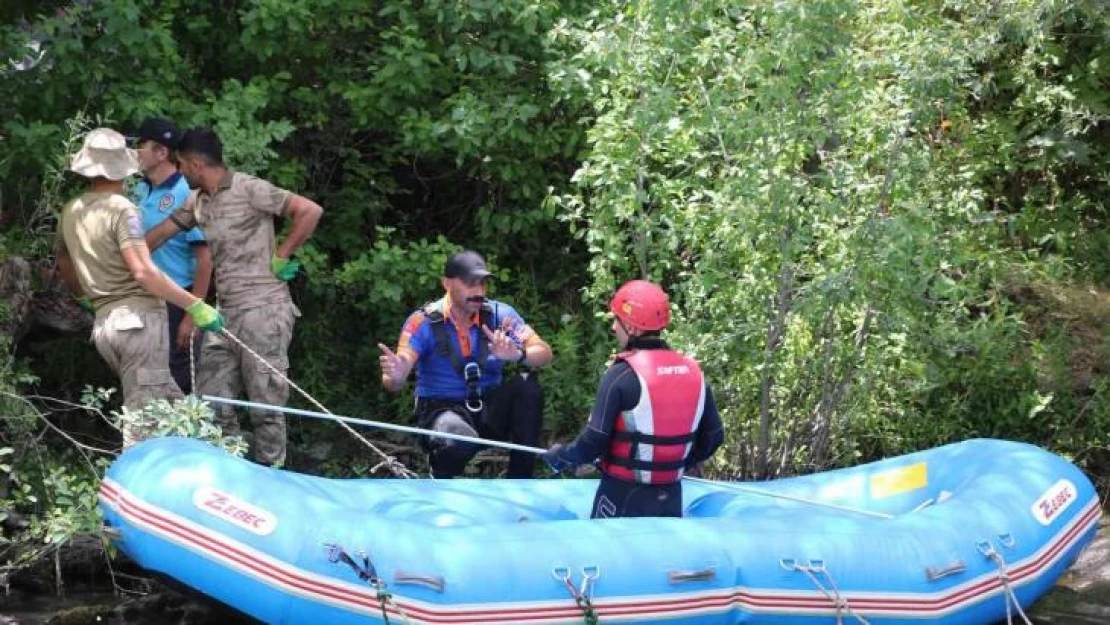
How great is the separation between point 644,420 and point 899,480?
1642 mm

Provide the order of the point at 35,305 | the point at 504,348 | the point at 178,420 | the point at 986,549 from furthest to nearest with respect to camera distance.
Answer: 1. the point at 35,305
2. the point at 504,348
3. the point at 178,420
4. the point at 986,549

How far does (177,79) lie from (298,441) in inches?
74.5

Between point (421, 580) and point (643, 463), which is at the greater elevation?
point (643, 463)

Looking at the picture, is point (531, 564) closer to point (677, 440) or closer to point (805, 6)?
point (677, 440)

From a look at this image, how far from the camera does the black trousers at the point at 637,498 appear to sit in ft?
20.1

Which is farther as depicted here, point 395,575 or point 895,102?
point 895,102

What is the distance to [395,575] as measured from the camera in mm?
5473

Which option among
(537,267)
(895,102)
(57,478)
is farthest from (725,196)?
(57,478)

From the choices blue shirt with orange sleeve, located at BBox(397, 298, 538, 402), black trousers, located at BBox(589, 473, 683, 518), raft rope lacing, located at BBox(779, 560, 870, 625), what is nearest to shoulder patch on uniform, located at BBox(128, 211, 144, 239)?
blue shirt with orange sleeve, located at BBox(397, 298, 538, 402)

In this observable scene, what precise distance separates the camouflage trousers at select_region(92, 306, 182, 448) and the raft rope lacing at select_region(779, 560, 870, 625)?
2.59 meters

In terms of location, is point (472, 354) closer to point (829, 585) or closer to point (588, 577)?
point (588, 577)

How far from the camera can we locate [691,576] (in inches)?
226

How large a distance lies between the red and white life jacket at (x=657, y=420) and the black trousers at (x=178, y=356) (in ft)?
7.50

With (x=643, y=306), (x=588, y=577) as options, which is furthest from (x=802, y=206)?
(x=588, y=577)
